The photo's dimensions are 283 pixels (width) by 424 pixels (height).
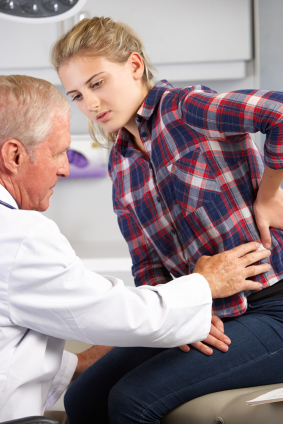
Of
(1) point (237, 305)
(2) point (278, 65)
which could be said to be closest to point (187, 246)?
(1) point (237, 305)

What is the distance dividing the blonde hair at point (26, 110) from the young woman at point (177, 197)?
1.15ft

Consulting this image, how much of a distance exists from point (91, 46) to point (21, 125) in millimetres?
462

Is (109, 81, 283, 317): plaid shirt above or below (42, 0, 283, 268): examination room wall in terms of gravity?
above

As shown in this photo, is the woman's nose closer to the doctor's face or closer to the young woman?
the young woman

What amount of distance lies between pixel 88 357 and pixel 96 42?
924 mm

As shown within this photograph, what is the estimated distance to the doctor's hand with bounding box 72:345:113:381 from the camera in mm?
1224

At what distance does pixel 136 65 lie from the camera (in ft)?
3.98

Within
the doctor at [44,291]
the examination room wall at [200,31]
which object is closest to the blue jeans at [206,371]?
the doctor at [44,291]

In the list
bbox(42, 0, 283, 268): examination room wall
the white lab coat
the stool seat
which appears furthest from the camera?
bbox(42, 0, 283, 268): examination room wall

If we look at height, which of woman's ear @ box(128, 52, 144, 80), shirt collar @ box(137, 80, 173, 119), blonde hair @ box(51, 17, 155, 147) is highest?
blonde hair @ box(51, 17, 155, 147)

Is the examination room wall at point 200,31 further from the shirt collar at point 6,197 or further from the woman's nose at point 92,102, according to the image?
the shirt collar at point 6,197

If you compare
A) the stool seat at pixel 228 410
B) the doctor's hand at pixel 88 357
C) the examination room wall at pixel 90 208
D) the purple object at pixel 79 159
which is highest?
the stool seat at pixel 228 410

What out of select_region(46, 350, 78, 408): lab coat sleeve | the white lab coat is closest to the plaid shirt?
the white lab coat

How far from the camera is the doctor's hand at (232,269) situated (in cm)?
93
